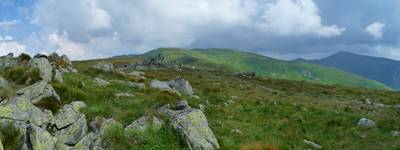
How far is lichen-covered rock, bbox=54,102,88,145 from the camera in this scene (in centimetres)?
2009

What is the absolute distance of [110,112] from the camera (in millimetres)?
24078

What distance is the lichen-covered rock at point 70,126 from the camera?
65.9ft

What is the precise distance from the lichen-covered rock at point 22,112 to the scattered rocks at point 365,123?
20.4m

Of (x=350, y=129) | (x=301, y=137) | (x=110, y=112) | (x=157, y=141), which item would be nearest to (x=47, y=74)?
(x=110, y=112)

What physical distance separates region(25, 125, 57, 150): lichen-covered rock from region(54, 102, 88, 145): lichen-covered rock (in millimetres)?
1697

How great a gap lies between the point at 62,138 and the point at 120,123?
3.08 meters

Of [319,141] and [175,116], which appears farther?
[319,141]

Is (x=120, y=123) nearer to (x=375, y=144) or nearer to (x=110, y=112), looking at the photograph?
(x=110, y=112)

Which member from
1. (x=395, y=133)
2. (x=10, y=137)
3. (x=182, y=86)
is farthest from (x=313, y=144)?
(x=182, y=86)

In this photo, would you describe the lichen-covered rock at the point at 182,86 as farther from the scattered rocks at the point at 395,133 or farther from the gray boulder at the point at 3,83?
the scattered rocks at the point at 395,133

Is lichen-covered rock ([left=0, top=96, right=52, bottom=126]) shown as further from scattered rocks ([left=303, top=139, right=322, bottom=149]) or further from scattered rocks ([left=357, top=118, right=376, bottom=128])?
Result: scattered rocks ([left=357, top=118, right=376, bottom=128])

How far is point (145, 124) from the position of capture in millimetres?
21688

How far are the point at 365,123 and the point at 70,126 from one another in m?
19.9

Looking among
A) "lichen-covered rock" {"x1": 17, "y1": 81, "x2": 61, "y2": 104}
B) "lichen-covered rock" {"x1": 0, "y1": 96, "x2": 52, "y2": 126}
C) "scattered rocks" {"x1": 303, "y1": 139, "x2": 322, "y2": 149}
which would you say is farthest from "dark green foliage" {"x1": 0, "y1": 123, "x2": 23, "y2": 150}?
"scattered rocks" {"x1": 303, "y1": 139, "x2": 322, "y2": 149}
